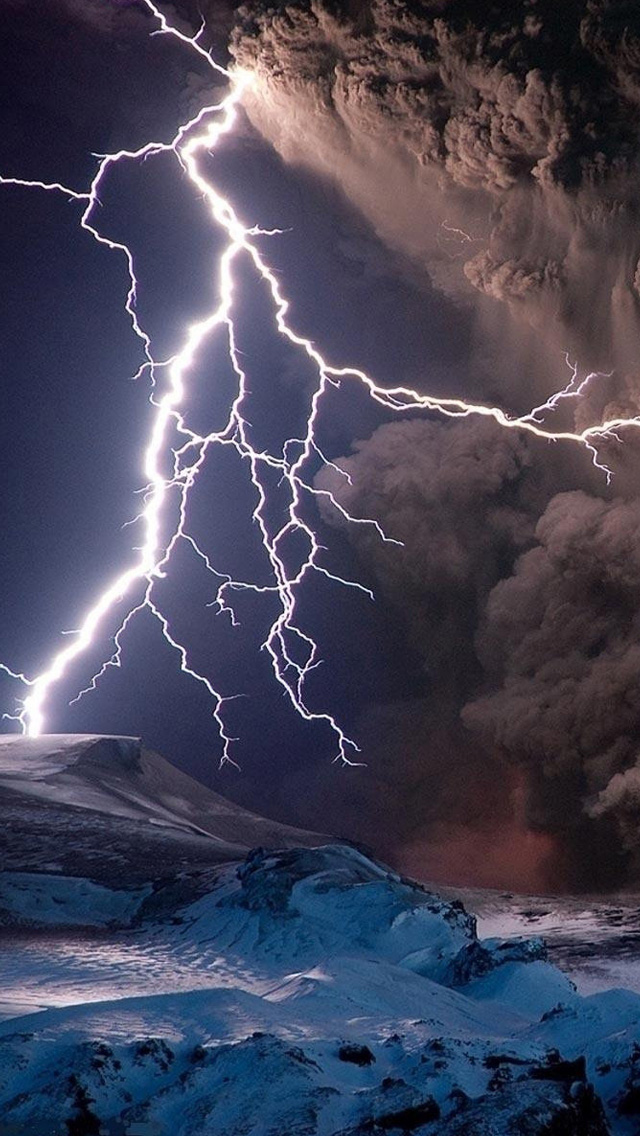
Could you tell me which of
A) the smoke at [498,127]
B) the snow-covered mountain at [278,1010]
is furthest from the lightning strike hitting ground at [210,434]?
the snow-covered mountain at [278,1010]

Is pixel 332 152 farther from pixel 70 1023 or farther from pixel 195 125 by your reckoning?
pixel 70 1023

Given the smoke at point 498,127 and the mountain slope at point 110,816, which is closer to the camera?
the mountain slope at point 110,816

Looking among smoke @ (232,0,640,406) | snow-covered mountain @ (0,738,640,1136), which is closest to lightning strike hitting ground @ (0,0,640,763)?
smoke @ (232,0,640,406)

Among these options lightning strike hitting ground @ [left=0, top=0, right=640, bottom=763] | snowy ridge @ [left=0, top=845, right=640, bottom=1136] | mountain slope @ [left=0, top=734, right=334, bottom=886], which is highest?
lightning strike hitting ground @ [left=0, top=0, right=640, bottom=763]

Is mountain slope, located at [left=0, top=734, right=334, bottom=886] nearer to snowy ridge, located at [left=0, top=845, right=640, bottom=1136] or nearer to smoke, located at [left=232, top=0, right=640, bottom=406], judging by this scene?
snowy ridge, located at [left=0, top=845, right=640, bottom=1136]

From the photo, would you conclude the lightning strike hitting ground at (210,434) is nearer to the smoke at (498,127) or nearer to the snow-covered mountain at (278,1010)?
the smoke at (498,127)

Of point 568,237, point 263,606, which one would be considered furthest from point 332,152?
point 263,606

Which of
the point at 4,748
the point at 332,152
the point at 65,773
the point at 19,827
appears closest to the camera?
the point at 19,827

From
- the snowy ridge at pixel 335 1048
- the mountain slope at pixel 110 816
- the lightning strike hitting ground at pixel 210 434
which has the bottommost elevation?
the snowy ridge at pixel 335 1048

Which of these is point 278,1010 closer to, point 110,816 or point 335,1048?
point 335,1048
